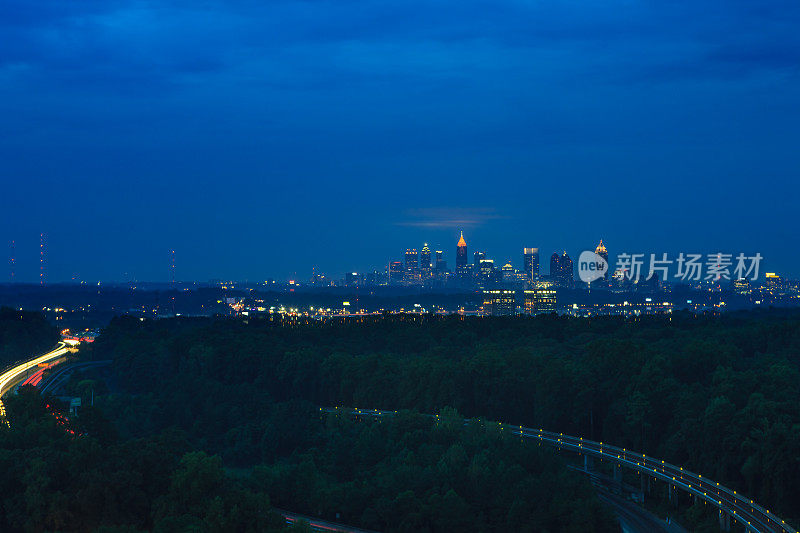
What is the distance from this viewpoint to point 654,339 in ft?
290

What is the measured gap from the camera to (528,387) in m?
65.0

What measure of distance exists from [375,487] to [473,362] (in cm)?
2571

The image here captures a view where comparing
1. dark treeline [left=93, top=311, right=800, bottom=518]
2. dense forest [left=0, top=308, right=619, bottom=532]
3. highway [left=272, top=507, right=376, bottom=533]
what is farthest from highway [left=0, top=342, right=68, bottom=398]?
highway [left=272, top=507, right=376, bottom=533]

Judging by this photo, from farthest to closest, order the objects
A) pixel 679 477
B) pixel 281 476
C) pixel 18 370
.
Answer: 1. pixel 18 370
2. pixel 679 477
3. pixel 281 476

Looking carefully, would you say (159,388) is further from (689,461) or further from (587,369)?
(689,461)

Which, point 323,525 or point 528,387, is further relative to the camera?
point 528,387

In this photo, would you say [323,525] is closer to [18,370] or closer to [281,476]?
[281,476]

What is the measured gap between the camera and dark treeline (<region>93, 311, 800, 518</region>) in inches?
1896

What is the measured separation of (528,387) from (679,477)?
1973 cm

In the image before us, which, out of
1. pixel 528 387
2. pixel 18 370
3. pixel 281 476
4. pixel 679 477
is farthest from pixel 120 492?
pixel 18 370

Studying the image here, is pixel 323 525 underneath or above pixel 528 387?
underneath

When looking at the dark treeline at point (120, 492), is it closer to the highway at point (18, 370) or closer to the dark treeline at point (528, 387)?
the dark treeline at point (528, 387)

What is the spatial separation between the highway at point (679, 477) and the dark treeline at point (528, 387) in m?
2.05

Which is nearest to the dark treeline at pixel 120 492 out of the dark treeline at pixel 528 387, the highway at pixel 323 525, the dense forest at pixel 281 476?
the dense forest at pixel 281 476
